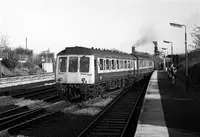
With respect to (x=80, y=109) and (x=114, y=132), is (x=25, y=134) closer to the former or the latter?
(x=114, y=132)

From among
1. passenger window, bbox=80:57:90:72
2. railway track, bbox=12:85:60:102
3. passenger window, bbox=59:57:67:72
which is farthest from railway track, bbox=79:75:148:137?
railway track, bbox=12:85:60:102

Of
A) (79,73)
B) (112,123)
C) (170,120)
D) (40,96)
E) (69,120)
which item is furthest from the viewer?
(40,96)

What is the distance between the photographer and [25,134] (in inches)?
382

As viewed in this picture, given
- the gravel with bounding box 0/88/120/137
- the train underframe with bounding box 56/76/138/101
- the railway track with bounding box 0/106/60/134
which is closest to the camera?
the gravel with bounding box 0/88/120/137

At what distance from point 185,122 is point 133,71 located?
1803 centimetres

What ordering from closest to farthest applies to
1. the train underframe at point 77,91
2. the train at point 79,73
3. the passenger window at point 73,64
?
the train underframe at point 77,91 < the train at point 79,73 < the passenger window at point 73,64

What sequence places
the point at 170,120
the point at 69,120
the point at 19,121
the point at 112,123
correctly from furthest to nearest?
1. the point at 69,120
2. the point at 19,121
3. the point at 112,123
4. the point at 170,120

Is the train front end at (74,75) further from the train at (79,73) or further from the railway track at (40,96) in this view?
the railway track at (40,96)

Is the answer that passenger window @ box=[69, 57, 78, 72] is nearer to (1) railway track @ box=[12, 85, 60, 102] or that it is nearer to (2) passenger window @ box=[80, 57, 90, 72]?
(2) passenger window @ box=[80, 57, 90, 72]

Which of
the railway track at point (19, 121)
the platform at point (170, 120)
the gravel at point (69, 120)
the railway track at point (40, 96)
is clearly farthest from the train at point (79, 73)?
the platform at point (170, 120)

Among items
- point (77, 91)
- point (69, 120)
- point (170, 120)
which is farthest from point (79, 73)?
point (170, 120)

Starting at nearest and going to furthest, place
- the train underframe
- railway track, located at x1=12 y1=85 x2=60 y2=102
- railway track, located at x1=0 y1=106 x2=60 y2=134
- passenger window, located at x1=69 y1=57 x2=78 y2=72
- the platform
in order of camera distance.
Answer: the platform, railway track, located at x1=0 y1=106 x2=60 y2=134, the train underframe, passenger window, located at x1=69 y1=57 x2=78 y2=72, railway track, located at x1=12 y1=85 x2=60 y2=102

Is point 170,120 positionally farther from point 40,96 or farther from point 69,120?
point 40,96

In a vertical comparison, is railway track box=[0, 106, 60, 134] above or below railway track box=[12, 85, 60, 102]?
below
